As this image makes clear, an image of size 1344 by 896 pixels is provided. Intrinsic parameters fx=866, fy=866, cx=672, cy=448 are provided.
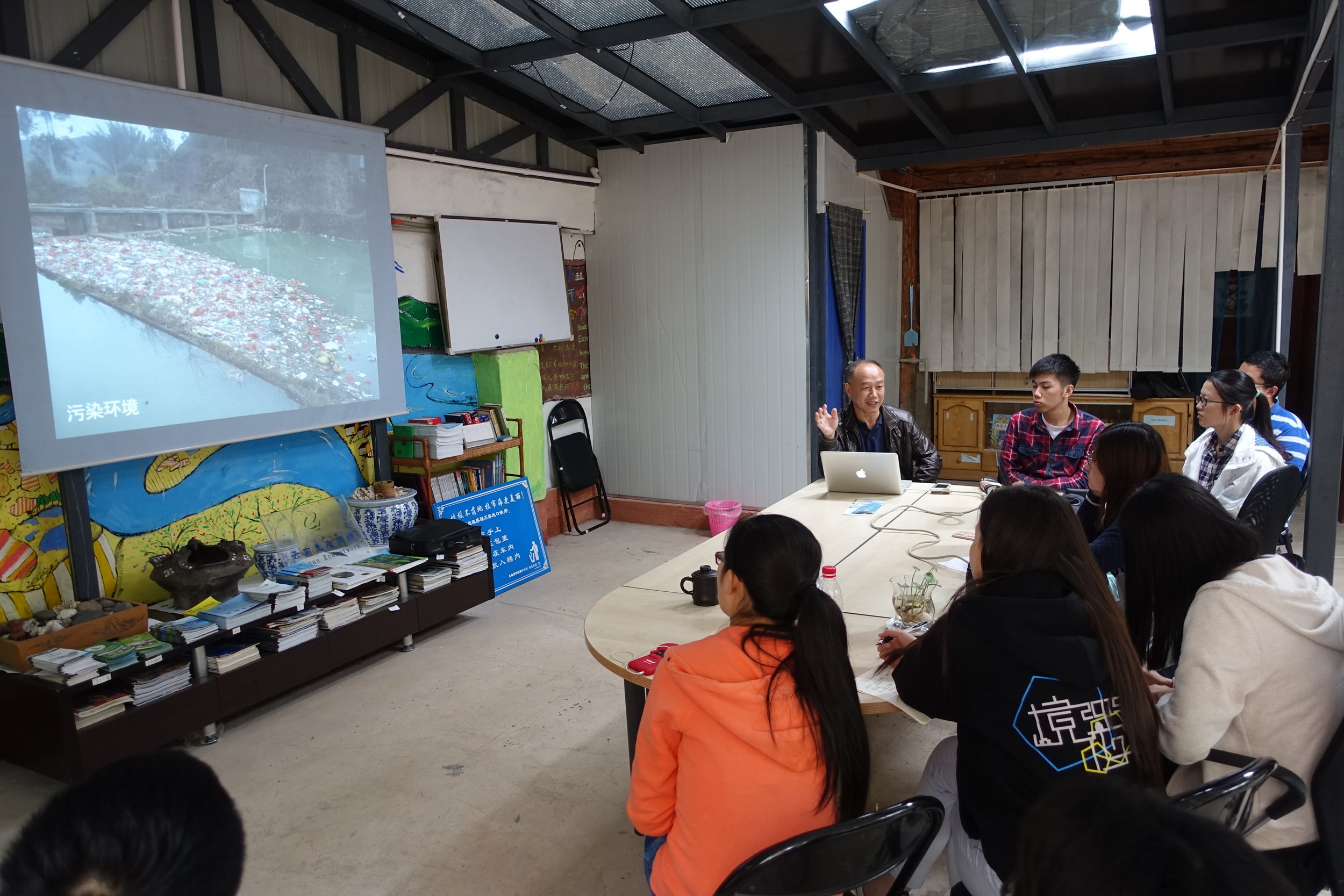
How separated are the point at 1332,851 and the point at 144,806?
1.99m

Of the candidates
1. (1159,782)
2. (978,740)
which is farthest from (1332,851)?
(978,740)

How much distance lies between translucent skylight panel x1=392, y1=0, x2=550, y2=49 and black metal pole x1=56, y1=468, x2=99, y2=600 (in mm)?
2582

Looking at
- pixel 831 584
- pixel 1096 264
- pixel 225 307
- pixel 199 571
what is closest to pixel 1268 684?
pixel 831 584

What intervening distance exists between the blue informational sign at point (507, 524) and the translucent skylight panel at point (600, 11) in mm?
2615

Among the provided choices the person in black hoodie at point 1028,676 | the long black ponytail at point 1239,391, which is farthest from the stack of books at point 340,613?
the long black ponytail at point 1239,391

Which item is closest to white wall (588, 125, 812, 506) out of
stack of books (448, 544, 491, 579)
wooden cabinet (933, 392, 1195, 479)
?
stack of books (448, 544, 491, 579)

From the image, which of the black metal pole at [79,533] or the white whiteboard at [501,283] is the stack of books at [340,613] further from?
the white whiteboard at [501,283]

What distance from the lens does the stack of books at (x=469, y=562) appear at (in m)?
4.56

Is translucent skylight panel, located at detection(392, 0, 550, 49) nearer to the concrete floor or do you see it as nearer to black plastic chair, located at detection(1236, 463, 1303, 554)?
the concrete floor

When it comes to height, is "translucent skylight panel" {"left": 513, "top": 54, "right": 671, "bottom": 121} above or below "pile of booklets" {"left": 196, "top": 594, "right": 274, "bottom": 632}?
above

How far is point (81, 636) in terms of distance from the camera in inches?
129

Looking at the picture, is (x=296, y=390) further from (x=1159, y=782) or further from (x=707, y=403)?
(x=1159, y=782)

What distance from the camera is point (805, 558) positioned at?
1697 millimetres

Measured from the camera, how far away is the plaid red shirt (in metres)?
4.08
